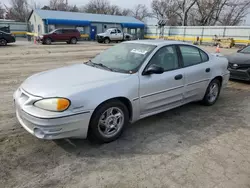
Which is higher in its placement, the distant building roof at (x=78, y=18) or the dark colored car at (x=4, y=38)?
the distant building roof at (x=78, y=18)

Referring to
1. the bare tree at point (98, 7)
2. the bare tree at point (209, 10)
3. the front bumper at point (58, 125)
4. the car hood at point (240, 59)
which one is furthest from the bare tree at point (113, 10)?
the front bumper at point (58, 125)

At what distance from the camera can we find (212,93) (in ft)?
16.9

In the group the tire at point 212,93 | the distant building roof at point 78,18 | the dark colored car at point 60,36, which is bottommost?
the tire at point 212,93

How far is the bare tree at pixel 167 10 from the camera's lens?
48403mm

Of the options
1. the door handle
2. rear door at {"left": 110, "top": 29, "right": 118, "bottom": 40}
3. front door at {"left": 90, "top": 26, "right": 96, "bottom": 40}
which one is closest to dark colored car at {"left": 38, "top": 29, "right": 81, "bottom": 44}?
rear door at {"left": 110, "top": 29, "right": 118, "bottom": 40}

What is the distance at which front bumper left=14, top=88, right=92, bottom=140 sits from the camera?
274cm

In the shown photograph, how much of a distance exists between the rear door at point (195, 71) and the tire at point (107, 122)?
63.6 inches

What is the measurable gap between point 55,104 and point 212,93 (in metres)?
3.83

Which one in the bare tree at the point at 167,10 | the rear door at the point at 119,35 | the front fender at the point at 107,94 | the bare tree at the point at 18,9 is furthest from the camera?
the bare tree at the point at 18,9

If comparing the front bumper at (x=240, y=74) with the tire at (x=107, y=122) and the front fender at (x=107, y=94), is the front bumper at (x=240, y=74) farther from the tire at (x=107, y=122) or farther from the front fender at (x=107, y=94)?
the tire at (x=107, y=122)

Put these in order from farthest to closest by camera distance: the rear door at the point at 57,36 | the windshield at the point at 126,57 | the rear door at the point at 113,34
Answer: the rear door at the point at 113,34 → the rear door at the point at 57,36 → the windshield at the point at 126,57

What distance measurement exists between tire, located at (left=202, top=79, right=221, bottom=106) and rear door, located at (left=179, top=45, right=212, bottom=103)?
0.21 metres

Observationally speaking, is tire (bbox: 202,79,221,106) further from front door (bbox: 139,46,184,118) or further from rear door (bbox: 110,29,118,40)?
rear door (bbox: 110,29,118,40)

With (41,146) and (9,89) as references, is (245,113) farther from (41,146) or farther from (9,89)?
(9,89)
